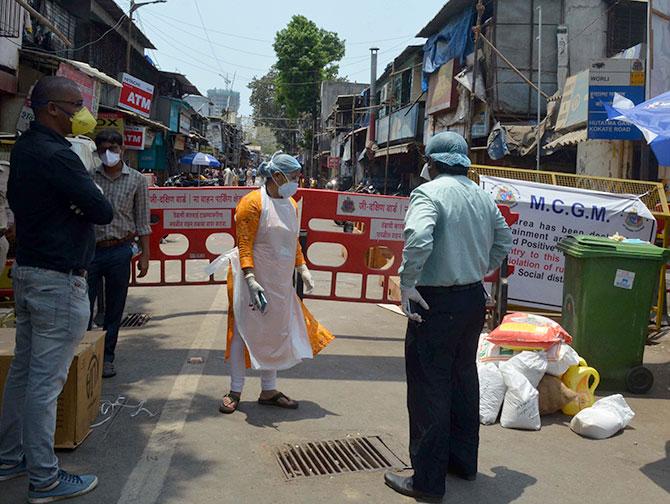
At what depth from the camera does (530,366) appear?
4.57 meters

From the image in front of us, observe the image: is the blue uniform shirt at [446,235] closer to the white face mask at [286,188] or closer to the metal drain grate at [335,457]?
the metal drain grate at [335,457]

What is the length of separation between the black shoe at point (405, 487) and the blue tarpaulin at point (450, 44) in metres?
16.4

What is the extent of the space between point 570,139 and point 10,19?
428 inches

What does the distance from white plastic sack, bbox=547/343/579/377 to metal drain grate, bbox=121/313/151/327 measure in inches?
173

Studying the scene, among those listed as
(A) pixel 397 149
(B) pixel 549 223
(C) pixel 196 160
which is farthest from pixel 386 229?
(C) pixel 196 160

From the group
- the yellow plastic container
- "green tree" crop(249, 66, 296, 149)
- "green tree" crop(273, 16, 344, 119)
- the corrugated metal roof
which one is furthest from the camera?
"green tree" crop(249, 66, 296, 149)

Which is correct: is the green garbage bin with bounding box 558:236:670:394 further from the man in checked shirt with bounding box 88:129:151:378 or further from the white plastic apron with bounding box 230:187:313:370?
the man in checked shirt with bounding box 88:129:151:378

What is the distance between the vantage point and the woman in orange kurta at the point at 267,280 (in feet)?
14.4

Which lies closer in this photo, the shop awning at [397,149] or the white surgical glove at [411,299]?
the white surgical glove at [411,299]

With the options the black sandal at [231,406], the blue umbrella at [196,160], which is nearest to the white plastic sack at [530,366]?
the black sandal at [231,406]

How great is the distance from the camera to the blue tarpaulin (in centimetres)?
1798

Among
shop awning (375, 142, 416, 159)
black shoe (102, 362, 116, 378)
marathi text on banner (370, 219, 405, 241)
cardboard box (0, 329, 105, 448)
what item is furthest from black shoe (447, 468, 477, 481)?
shop awning (375, 142, 416, 159)

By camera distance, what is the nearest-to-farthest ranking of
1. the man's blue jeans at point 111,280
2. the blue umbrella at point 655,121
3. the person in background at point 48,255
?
the person in background at point 48,255
the man's blue jeans at point 111,280
the blue umbrella at point 655,121

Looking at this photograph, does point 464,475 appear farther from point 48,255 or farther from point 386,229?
point 386,229
